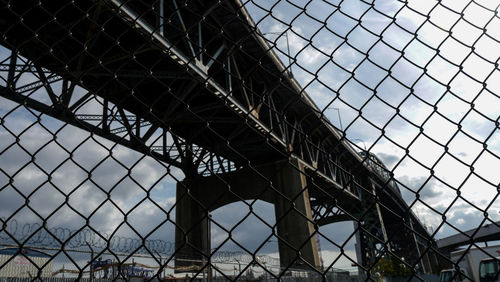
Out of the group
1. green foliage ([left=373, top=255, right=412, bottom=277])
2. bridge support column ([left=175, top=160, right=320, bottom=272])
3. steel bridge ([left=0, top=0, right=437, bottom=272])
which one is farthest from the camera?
green foliage ([left=373, top=255, right=412, bottom=277])

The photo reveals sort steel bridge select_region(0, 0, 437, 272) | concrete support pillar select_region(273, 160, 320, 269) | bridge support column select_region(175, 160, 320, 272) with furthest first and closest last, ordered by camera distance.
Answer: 1. bridge support column select_region(175, 160, 320, 272)
2. concrete support pillar select_region(273, 160, 320, 269)
3. steel bridge select_region(0, 0, 437, 272)

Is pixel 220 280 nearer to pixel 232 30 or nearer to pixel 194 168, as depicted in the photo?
pixel 232 30

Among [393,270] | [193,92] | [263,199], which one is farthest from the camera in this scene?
[393,270]

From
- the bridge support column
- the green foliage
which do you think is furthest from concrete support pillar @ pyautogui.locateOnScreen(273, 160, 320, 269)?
the green foliage

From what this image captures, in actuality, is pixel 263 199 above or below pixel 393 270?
above

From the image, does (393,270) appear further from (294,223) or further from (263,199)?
(294,223)

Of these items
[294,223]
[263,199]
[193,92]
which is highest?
[193,92]

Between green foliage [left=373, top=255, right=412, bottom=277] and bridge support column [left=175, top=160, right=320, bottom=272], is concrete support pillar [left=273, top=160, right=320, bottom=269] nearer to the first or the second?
bridge support column [left=175, top=160, right=320, bottom=272]

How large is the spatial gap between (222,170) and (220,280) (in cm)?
943

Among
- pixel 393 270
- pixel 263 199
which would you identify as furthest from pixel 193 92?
pixel 393 270

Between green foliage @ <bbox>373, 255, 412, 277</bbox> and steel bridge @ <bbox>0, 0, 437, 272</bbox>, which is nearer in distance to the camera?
steel bridge @ <bbox>0, 0, 437, 272</bbox>

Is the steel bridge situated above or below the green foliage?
above

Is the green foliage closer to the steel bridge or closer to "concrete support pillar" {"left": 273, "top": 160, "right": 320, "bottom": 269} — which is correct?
the steel bridge

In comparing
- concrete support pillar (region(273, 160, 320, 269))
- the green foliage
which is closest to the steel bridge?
concrete support pillar (region(273, 160, 320, 269))
